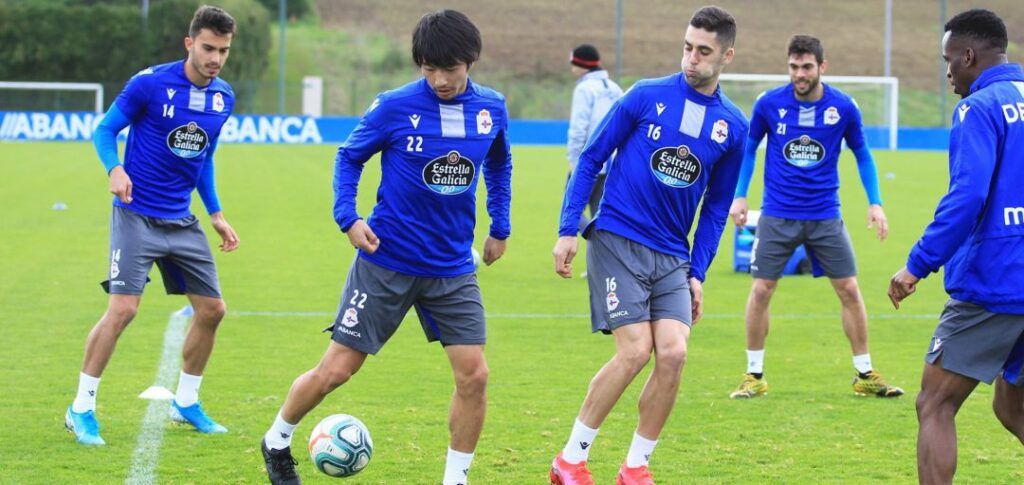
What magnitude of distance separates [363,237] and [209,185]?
2322mm

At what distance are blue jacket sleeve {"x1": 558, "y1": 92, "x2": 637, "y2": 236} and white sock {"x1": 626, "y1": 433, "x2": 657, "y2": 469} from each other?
104 centimetres

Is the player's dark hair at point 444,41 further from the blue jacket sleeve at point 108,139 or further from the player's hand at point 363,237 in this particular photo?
the blue jacket sleeve at point 108,139

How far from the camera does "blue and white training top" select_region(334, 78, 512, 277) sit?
227 inches

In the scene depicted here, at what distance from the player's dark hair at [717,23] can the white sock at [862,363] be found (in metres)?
3.32

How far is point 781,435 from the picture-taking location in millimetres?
7531

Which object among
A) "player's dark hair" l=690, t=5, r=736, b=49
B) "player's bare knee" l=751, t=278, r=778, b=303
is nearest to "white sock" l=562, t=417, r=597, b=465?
"player's dark hair" l=690, t=5, r=736, b=49

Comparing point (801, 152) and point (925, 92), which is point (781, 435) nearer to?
point (801, 152)

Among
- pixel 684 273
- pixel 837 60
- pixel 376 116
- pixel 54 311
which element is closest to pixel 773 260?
pixel 684 273

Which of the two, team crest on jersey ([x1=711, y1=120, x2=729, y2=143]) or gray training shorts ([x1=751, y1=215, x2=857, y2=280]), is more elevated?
team crest on jersey ([x1=711, y1=120, x2=729, y2=143])

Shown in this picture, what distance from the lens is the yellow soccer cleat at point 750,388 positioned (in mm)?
8648

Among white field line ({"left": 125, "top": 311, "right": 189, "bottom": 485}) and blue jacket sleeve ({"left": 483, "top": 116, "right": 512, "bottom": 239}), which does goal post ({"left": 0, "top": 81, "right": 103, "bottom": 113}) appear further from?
blue jacket sleeve ({"left": 483, "top": 116, "right": 512, "bottom": 239})

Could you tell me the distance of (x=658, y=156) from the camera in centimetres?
629

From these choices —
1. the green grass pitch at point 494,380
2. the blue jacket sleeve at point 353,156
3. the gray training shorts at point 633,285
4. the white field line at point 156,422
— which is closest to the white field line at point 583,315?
the green grass pitch at point 494,380

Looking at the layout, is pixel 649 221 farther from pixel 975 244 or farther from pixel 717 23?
pixel 975 244
